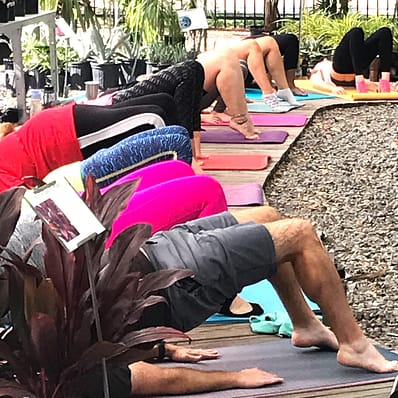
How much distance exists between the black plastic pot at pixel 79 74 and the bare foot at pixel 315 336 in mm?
5863

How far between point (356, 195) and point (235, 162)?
799 mm

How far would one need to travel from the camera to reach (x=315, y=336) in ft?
9.33

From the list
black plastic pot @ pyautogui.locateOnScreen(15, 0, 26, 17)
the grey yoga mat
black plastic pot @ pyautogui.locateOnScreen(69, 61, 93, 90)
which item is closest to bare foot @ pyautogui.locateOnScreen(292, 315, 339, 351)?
the grey yoga mat

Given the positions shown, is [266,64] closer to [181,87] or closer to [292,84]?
[292,84]

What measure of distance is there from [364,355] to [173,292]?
624 millimetres

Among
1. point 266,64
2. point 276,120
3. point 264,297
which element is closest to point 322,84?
point 266,64

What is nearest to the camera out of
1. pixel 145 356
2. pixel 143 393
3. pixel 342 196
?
pixel 145 356

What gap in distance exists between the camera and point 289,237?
2.59m

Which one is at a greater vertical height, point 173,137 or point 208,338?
point 173,137

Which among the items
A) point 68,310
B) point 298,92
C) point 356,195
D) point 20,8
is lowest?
point 356,195

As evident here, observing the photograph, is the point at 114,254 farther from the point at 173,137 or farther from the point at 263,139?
the point at 263,139

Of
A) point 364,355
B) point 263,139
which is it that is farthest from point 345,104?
point 364,355

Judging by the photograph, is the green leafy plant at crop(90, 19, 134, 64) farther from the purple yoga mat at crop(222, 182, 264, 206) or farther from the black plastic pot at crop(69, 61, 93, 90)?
the purple yoga mat at crop(222, 182, 264, 206)

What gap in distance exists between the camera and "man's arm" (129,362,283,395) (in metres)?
2.35
